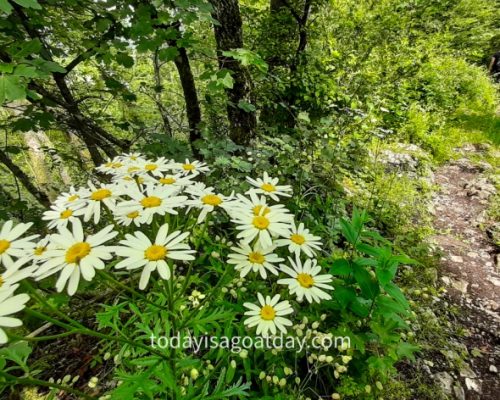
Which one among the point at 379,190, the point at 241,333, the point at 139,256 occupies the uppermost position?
the point at 139,256

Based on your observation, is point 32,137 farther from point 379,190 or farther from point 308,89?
point 379,190

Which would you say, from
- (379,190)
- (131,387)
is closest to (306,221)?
(131,387)

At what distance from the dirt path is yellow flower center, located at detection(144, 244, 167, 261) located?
92.2 inches

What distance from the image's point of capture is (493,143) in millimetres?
6871

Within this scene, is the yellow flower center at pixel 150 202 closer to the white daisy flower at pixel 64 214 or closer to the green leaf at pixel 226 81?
the white daisy flower at pixel 64 214

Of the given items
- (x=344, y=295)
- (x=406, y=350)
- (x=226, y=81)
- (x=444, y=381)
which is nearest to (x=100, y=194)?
(x=226, y=81)

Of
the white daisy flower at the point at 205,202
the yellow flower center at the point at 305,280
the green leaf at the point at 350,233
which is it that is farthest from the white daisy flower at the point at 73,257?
the green leaf at the point at 350,233

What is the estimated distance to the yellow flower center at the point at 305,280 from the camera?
115 centimetres

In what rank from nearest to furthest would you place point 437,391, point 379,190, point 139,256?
point 139,256 → point 437,391 → point 379,190

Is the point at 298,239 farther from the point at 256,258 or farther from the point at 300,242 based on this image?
the point at 256,258

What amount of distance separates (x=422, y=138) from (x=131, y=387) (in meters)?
6.97

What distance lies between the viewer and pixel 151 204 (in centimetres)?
97

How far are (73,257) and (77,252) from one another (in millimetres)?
16

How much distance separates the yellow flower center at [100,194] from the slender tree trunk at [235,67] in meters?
1.60
